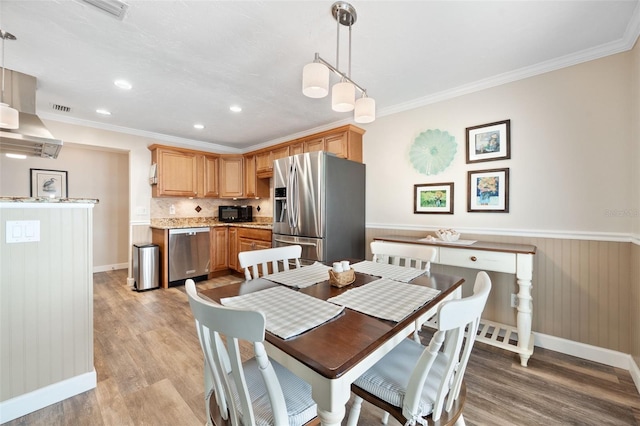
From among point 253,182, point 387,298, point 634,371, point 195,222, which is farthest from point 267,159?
point 634,371

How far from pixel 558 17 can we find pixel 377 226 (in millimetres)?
2397

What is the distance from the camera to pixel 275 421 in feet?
2.57

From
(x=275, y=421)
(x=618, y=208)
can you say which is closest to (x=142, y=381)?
(x=275, y=421)

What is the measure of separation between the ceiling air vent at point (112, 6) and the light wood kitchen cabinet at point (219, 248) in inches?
128

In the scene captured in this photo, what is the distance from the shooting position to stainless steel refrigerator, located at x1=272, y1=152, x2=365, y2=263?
302cm

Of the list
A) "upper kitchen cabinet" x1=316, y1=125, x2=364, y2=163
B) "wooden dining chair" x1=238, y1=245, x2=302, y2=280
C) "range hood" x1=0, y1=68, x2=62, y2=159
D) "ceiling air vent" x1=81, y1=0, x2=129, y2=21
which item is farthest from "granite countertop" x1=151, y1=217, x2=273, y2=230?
"ceiling air vent" x1=81, y1=0, x2=129, y2=21

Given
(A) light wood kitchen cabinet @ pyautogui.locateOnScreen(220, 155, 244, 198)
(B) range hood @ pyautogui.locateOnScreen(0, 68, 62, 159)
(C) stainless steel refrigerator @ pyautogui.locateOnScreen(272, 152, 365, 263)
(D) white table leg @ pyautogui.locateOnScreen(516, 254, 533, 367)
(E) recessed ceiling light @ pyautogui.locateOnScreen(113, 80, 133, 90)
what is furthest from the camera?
(A) light wood kitchen cabinet @ pyautogui.locateOnScreen(220, 155, 244, 198)

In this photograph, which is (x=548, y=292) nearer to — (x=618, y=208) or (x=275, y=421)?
(x=618, y=208)

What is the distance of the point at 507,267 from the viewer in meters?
2.07

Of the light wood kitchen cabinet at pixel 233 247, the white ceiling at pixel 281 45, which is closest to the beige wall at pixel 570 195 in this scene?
the white ceiling at pixel 281 45

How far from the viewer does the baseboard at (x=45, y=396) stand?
4.92 feet

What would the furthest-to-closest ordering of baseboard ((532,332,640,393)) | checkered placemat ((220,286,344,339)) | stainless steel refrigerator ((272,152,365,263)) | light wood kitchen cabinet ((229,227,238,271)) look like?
light wood kitchen cabinet ((229,227,238,271)), stainless steel refrigerator ((272,152,365,263)), baseboard ((532,332,640,393)), checkered placemat ((220,286,344,339))

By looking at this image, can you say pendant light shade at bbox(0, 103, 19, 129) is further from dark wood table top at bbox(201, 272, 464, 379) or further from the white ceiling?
dark wood table top at bbox(201, 272, 464, 379)

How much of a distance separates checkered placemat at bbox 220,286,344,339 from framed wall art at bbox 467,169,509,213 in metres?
2.22
